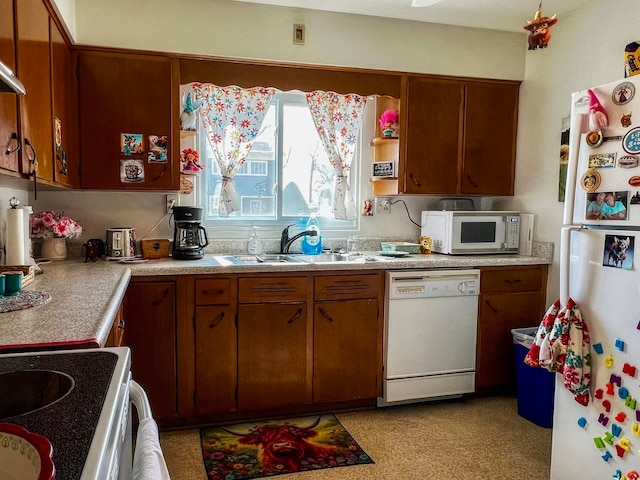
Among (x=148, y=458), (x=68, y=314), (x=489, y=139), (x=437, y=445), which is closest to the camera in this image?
(x=148, y=458)

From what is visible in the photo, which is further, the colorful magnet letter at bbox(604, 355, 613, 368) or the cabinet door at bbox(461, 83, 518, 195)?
the cabinet door at bbox(461, 83, 518, 195)

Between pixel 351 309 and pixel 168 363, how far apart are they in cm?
107

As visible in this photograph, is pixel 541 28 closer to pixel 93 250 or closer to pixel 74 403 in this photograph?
pixel 74 403

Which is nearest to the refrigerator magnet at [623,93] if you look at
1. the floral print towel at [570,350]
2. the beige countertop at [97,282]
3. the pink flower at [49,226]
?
the floral print towel at [570,350]

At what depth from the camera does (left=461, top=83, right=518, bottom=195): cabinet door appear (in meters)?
3.29

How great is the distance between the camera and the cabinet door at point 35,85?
168 centimetres

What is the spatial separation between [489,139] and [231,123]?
181 cm

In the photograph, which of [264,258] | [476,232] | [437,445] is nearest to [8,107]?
[264,258]

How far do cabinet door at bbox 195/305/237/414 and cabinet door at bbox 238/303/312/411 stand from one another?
46 millimetres

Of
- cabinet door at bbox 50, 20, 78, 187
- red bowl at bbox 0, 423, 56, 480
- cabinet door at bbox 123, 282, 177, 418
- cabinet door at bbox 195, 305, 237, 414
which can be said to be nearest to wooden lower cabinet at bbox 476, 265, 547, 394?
cabinet door at bbox 195, 305, 237, 414

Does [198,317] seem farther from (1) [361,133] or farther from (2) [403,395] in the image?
(1) [361,133]

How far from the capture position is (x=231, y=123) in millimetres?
3086

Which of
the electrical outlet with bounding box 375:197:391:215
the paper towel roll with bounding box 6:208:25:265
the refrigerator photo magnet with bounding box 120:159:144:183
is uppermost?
the refrigerator photo magnet with bounding box 120:159:144:183

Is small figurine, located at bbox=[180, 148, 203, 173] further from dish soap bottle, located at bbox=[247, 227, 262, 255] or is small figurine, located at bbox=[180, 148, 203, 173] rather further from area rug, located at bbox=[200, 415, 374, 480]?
area rug, located at bbox=[200, 415, 374, 480]
